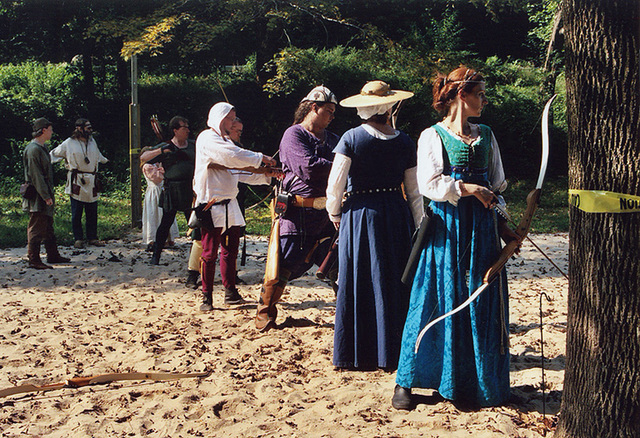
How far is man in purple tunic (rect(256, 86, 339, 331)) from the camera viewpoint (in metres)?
5.32

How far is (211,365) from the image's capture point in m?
4.95

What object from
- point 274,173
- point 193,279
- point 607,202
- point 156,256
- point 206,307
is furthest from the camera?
point 156,256

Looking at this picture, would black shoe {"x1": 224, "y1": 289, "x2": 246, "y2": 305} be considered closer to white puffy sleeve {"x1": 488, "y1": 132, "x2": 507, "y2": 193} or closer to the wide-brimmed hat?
the wide-brimmed hat

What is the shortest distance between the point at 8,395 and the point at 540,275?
6106 millimetres

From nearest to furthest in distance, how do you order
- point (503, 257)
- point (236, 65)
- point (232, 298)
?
point (503, 257) < point (232, 298) < point (236, 65)

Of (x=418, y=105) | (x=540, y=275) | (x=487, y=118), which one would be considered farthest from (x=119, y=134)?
(x=540, y=275)

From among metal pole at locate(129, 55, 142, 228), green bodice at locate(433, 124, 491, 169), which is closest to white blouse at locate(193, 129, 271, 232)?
green bodice at locate(433, 124, 491, 169)

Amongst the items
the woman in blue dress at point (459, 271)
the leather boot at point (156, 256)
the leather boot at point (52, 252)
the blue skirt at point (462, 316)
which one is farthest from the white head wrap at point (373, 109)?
the leather boot at point (52, 252)

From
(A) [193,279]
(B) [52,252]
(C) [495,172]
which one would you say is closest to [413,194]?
(C) [495,172]

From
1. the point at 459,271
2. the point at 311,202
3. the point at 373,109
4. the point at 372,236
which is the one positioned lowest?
the point at 459,271

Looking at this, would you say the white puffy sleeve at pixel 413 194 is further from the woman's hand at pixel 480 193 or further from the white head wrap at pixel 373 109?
the woman's hand at pixel 480 193

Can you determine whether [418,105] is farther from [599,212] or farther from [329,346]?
[599,212]

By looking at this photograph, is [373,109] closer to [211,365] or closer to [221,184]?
[211,365]

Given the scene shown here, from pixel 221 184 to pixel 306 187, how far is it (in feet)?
4.28
